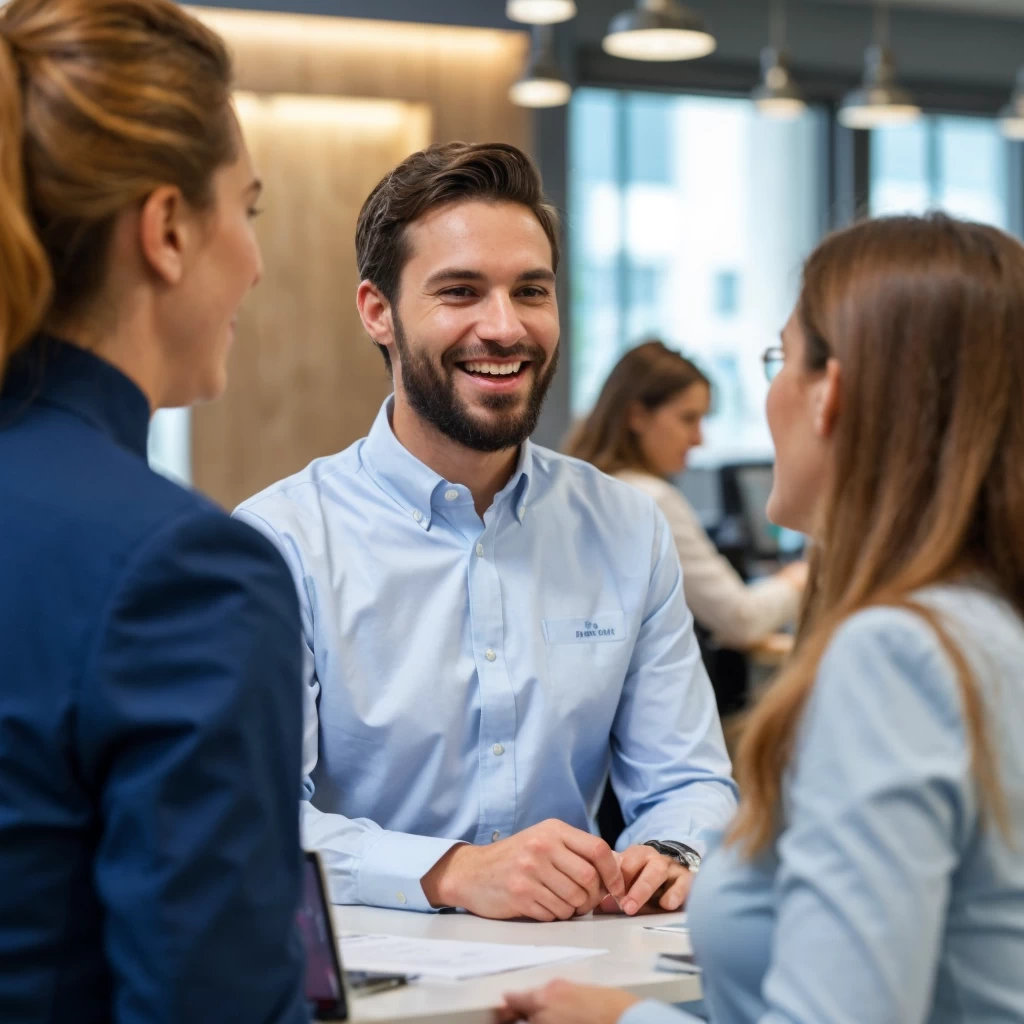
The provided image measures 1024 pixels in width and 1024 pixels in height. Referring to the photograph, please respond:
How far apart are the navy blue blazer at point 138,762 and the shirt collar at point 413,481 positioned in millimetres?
1081

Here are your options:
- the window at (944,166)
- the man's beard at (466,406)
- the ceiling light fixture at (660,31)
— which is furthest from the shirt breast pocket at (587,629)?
the window at (944,166)

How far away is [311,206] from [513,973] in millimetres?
5159

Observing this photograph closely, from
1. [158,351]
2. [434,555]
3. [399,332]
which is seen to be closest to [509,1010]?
[158,351]

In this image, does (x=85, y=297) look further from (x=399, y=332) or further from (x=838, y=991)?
(x=399, y=332)

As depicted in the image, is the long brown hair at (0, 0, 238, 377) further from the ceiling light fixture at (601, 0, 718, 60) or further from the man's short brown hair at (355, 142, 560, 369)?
the ceiling light fixture at (601, 0, 718, 60)

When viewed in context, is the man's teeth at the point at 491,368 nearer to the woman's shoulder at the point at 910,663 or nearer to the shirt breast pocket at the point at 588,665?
the shirt breast pocket at the point at 588,665

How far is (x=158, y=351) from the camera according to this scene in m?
1.09

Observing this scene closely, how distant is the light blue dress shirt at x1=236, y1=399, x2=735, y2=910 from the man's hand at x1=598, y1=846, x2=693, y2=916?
186 mm

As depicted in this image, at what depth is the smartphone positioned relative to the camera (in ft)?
4.09

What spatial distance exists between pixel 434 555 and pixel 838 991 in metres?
1.13

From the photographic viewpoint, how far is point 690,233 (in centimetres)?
712

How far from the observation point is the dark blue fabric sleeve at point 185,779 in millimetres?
914

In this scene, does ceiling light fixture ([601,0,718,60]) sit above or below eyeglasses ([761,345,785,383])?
above

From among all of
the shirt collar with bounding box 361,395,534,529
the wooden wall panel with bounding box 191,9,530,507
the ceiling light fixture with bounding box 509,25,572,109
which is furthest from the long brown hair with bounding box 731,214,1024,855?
the wooden wall panel with bounding box 191,9,530,507
